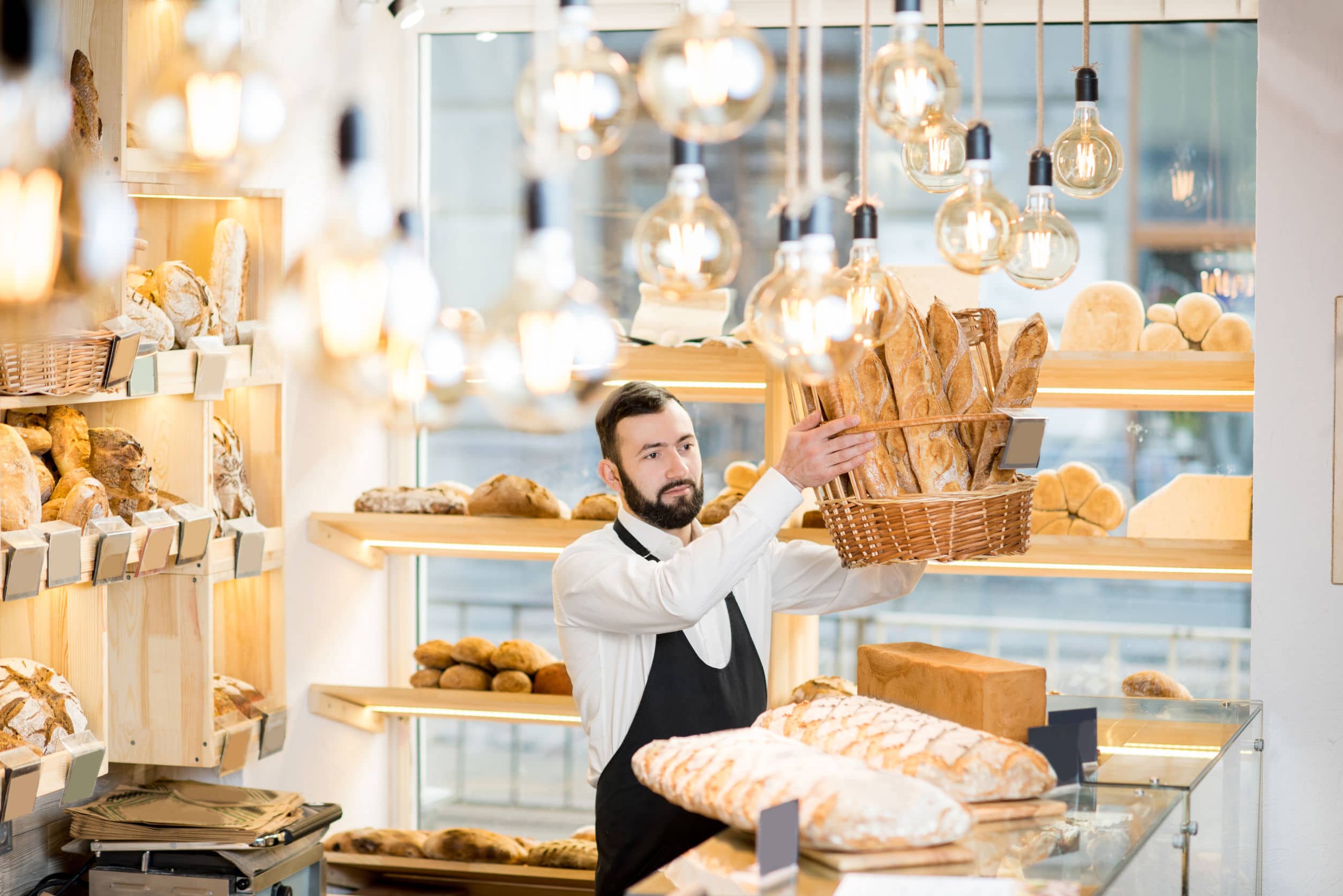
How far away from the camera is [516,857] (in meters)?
3.39

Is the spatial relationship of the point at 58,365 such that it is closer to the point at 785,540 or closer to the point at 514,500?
the point at 514,500

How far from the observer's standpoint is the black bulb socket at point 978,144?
1652 mm

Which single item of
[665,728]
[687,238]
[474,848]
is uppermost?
[687,238]

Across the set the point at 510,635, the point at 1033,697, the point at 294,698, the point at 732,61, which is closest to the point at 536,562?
the point at 510,635

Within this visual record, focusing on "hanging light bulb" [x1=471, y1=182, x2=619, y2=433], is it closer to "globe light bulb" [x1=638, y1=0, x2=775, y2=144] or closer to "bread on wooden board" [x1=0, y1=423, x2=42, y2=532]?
"globe light bulb" [x1=638, y1=0, x2=775, y2=144]

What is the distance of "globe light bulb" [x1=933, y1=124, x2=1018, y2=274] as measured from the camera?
63.4 inches

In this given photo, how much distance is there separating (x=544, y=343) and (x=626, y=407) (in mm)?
1399

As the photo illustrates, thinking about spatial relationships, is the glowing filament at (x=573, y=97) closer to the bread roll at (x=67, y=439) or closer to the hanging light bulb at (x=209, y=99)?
the hanging light bulb at (x=209, y=99)

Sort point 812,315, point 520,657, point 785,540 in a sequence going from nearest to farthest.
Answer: point 812,315 < point 785,540 < point 520,657

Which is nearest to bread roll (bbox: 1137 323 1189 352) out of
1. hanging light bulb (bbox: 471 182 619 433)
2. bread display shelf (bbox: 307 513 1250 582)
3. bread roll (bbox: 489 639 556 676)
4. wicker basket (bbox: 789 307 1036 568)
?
bread display shelf (bbox: 307 513 1250 582)

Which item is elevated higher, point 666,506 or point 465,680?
point 666,506

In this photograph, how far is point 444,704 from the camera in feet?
11.3

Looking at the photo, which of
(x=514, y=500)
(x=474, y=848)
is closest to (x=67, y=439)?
(x=514, y=500)

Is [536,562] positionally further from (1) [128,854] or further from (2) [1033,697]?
(2) [1033,697]
